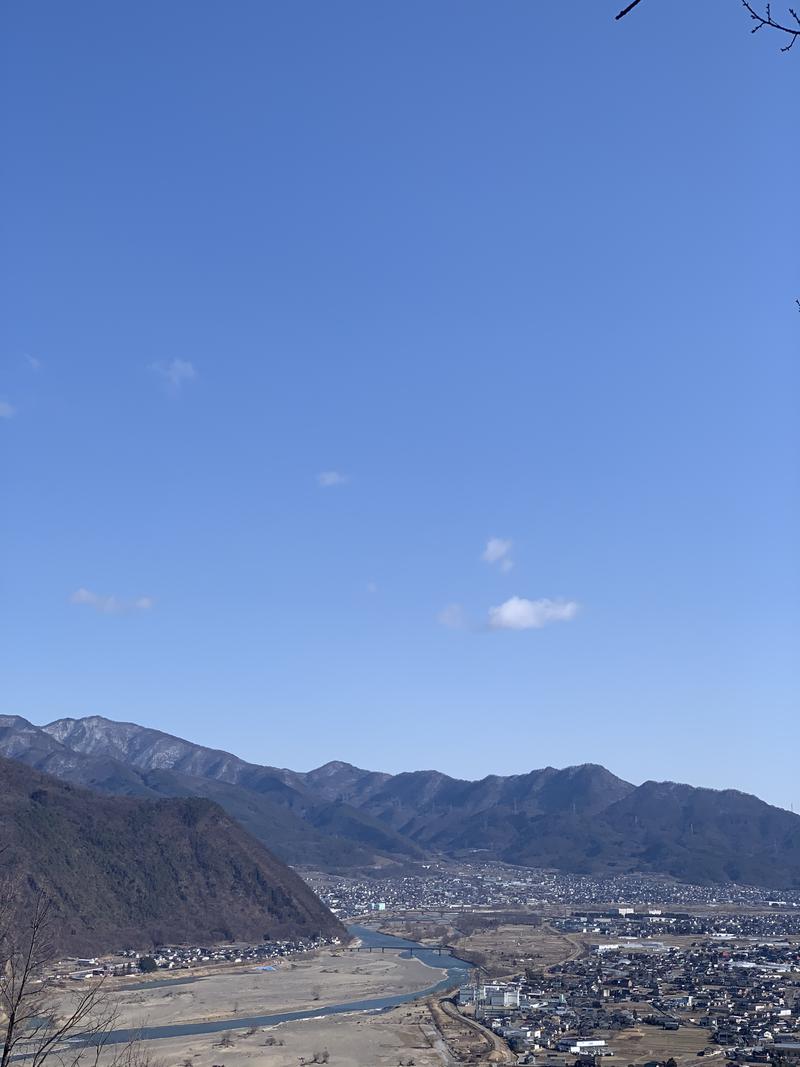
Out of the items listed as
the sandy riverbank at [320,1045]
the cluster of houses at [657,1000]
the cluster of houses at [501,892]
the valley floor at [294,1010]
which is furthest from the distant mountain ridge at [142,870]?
the sandy riverbank at [320,1045]

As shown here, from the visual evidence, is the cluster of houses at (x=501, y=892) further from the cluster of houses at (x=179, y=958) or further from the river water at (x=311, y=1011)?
the river water at (x=311, y=1011)

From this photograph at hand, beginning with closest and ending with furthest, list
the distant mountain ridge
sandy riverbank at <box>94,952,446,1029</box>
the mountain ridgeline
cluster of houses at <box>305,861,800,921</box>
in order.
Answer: sandy riverbank at <box>94,952,446,1029</box> < the distant mountain ridge < cluster of houses at <box>305,861,800,921</box> < the mountain ridgeline

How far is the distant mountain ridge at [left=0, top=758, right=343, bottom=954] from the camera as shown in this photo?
73.1m

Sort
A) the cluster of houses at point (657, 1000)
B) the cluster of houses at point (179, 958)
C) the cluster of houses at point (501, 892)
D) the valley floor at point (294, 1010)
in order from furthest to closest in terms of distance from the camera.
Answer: the cluster of houses at point (501, 892)
the cluster of houses at point (179, 958)
the cluster of houses at point (657, 1000)
the valley floor at point (294, 1010)

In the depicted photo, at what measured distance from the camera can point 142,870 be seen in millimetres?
84062

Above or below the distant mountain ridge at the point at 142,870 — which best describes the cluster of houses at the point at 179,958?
below

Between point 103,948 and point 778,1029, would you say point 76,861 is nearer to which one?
point 103,948

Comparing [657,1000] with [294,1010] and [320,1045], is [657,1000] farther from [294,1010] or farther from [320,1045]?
[320,1045]

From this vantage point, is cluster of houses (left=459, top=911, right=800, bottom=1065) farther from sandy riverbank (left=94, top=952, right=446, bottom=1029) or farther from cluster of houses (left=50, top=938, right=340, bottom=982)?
cluster of houses (left=50, top=938, right=340, bottom=982)

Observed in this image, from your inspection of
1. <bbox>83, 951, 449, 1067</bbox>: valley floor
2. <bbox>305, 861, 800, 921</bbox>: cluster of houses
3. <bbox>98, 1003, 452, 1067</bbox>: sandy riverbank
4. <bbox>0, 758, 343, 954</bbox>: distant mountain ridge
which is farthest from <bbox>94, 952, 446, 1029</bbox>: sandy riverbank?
<bbox>305, 861, 800, 921</bbox>: cluster of houses

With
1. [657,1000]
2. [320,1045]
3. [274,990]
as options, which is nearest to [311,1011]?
[274,990]

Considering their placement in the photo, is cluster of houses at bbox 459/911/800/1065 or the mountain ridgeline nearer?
cluster of houses at bbox 459/911/800/1065

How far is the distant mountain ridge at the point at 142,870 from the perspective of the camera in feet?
240

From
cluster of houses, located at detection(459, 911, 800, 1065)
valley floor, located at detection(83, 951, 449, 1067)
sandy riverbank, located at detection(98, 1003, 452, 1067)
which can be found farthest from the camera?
cluster of houses, located at detection(459, 911, 800, 1065)
